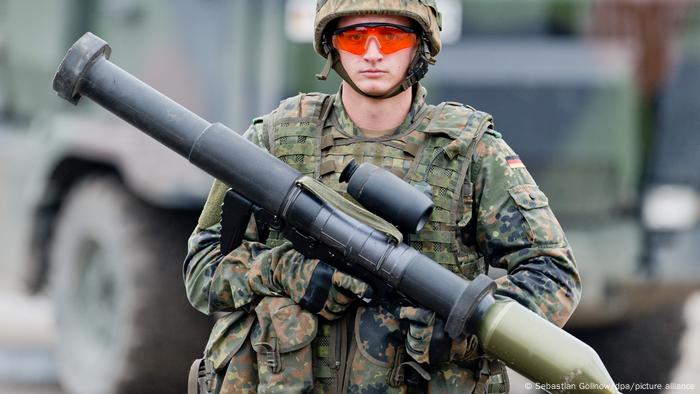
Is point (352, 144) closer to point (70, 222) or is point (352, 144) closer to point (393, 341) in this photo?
point (393, 341)

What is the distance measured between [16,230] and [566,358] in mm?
5084

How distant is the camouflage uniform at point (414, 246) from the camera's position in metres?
3.12

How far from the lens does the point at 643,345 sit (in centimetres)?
745

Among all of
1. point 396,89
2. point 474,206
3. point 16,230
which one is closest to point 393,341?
point 474,206

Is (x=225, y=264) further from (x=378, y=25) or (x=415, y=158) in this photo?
(x=378, y=25)

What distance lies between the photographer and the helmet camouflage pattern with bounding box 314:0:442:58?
3.13 metres

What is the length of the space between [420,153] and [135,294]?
342cm

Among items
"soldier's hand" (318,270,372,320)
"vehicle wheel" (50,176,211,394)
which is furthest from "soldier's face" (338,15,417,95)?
"vehicle wheel" (50,176,211,394)

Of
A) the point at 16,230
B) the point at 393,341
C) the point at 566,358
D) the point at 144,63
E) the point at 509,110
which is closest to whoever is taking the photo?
the point at 566,358

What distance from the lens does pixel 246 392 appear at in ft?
10.6


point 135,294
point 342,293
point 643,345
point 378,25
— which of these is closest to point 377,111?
point 378,25

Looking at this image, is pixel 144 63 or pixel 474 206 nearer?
pixel 474 206

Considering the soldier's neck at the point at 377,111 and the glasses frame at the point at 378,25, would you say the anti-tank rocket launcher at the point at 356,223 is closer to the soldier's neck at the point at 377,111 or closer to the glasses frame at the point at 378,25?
the soldier's neck at the point at 377,111

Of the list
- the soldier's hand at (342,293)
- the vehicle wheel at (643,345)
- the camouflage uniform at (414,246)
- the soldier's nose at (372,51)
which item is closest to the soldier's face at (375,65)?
the soldier's nose at (372,51)
